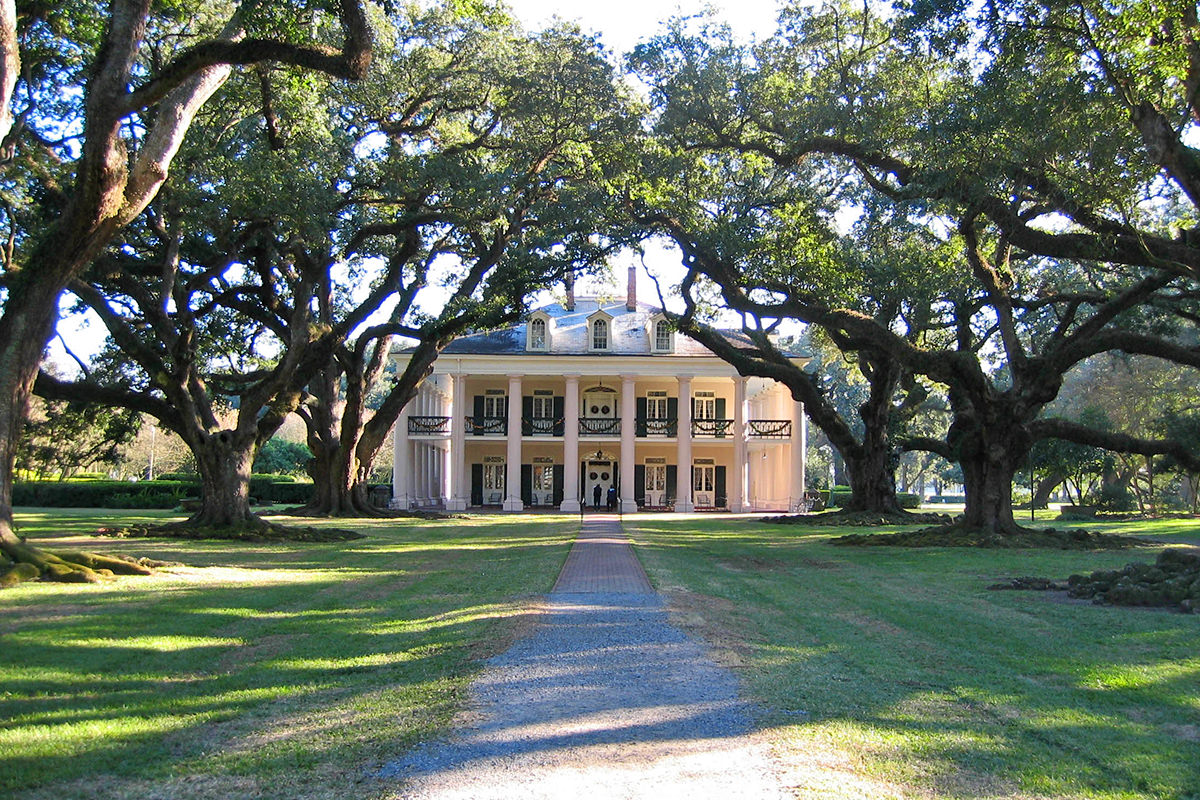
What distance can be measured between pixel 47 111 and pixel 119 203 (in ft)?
26.3

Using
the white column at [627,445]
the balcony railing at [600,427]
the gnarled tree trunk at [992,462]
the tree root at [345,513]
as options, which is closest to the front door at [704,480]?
the balcony railing at [600,427]

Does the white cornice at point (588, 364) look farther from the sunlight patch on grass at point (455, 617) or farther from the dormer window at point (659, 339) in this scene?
the sunlight patch on grass at point (455, 617)

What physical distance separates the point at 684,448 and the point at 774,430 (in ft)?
15.9

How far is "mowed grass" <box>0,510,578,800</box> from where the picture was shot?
16.0ft

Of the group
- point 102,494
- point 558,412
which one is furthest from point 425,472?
point 102,494

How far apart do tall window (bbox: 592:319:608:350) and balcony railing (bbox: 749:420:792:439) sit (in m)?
7.89

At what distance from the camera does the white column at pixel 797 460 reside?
43.0m

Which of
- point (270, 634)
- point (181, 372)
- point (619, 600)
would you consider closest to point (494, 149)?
point (181, 372)

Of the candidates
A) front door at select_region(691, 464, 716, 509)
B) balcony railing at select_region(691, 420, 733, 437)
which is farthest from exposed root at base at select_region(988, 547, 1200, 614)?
front door at select_region(691, 464, 716, 509)

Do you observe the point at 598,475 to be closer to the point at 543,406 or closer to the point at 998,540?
the point at 543,406

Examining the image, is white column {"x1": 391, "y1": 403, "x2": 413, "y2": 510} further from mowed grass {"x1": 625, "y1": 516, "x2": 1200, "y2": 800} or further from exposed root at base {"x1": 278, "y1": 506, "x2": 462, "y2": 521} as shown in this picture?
mowed grass {"x1": 625, "y1": 516, "x2": 1200, "y2": 800}

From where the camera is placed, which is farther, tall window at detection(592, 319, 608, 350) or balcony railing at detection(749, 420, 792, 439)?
balcony railing at detection(749, 420, 792, 439)

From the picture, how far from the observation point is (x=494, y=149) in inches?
912

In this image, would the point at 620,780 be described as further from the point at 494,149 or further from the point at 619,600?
the point at 494,149
